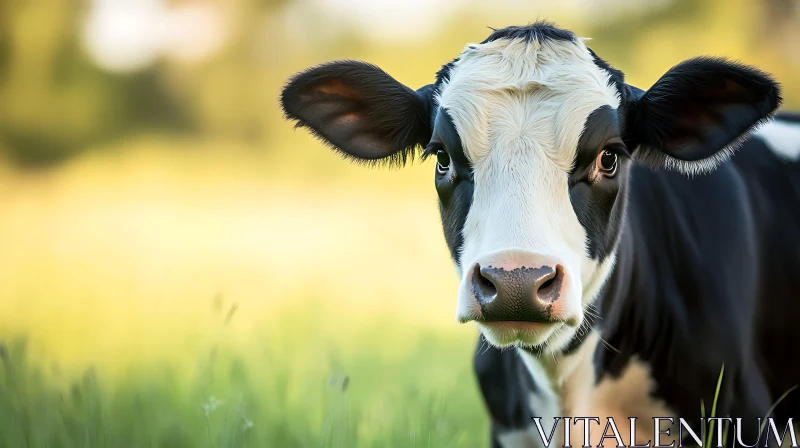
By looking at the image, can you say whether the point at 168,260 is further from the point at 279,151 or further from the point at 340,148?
the point at 279,151

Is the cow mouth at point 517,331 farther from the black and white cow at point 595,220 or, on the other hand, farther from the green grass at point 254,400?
the green grass at point 254,400

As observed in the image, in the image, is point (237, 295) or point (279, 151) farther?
point (279, 151)

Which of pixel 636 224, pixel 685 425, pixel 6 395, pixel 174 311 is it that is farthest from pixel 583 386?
pixel 174 311

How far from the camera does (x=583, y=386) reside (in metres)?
3.79

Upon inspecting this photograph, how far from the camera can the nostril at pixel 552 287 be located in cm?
291

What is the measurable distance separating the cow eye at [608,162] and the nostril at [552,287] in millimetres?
680

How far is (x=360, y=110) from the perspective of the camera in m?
4.06

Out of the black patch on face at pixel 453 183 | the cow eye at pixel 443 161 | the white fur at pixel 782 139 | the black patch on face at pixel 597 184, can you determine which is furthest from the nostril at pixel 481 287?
the white fur at pixel 782 139

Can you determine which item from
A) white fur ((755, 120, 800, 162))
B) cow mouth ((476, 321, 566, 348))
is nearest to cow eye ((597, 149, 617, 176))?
cow mouth ((476, 321, 566, 348))

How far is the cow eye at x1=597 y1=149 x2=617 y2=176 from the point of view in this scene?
3.45m

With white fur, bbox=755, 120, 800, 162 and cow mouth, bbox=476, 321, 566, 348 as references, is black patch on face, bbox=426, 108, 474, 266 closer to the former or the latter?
cow mouth, bbox=476, 321, 566, 348

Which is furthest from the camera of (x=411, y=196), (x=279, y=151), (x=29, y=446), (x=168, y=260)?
(x=279, y=151)

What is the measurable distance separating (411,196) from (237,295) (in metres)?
8.14

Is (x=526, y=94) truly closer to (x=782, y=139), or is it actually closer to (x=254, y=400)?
(x=782, y=139)
